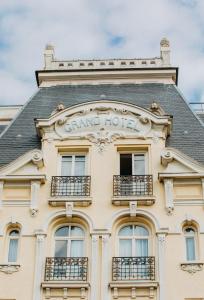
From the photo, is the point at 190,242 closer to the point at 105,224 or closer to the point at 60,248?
the point at 105,224

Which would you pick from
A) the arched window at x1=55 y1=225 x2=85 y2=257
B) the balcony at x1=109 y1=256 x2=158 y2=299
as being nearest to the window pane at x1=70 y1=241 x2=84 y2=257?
the arched window at x1=55 y1=225 x2=85 y2=257

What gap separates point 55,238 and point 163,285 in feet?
13.2

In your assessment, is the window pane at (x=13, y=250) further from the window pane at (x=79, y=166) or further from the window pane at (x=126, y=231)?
the window pane at (x=126, y=231)

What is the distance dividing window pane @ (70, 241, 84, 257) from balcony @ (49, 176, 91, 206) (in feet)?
4.33

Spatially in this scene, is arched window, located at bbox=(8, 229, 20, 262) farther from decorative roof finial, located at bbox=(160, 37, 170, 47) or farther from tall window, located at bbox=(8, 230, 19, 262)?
decorative roof finial, located at bbox=(160, 37, 170, 47)

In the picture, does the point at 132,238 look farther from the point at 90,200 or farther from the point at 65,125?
the point at 65,125

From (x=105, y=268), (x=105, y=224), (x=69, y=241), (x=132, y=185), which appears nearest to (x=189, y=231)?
(x=132, y=185)

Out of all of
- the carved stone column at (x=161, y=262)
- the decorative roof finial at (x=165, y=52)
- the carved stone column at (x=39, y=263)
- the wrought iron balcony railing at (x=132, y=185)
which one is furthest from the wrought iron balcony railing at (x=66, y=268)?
the decorative roof finial at (x=165, y=52)

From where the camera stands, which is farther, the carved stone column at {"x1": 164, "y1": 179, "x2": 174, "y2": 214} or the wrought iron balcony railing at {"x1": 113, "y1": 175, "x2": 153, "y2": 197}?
the wrought iron balcony railing at {"x1": 113, "y1": 175, "x2": 153, "y2": 197}

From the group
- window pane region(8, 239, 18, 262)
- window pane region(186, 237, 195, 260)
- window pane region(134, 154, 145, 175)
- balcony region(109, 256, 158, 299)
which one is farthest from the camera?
window pane region(134, 154, 145, 175)

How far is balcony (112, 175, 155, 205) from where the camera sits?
22453mm

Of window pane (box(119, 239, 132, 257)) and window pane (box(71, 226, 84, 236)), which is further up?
window pane (box(71, 226, 84, 236))

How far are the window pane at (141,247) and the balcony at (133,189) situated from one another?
1.29m

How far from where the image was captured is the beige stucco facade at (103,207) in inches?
821
